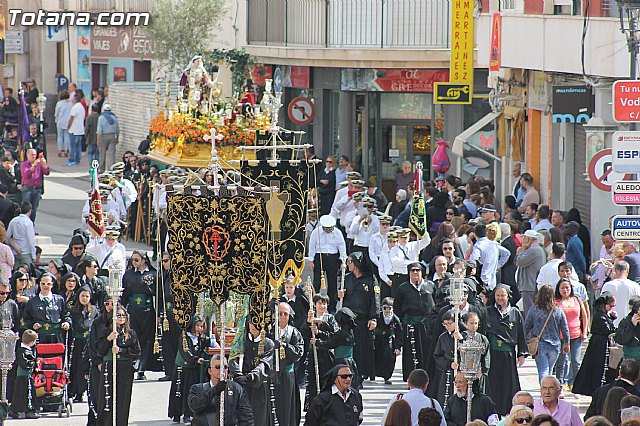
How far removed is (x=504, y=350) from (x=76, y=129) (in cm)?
2431

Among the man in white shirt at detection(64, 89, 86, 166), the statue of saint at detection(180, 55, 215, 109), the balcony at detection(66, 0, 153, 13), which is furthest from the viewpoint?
the balcony at detection(66, 0, 153, 13)

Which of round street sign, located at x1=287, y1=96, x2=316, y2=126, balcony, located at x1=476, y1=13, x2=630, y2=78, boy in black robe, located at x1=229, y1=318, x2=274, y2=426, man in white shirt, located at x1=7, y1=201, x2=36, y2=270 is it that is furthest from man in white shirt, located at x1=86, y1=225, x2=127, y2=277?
round street sign, located at x1=287, y1=96, x2=316, y2=126

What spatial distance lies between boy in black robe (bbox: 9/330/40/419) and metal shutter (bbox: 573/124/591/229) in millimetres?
10305

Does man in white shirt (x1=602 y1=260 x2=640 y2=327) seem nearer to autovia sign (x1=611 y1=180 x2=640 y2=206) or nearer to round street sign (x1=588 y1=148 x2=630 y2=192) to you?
round street sign (x1=588 y1=148 x2=630 y2=192)

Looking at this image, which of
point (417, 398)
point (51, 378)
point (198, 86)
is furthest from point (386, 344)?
point (198, 86)

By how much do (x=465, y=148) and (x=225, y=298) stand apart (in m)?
17.3

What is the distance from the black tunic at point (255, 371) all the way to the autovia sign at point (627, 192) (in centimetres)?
364

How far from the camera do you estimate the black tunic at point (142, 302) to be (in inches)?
815

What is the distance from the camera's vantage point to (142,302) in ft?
68.2

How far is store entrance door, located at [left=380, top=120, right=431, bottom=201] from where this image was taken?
36.9 metres

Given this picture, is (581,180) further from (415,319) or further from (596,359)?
(596,359)

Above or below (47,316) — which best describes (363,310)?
below

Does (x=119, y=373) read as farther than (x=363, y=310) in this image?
No

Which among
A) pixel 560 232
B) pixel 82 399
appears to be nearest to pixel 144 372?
pixel 82 399
